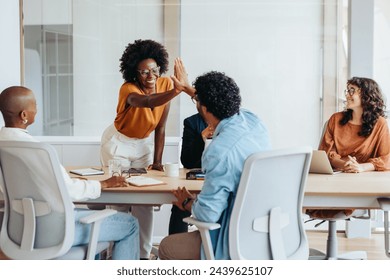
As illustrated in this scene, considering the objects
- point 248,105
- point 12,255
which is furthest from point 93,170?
point 248,105

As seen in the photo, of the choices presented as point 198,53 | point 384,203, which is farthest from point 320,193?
point 198,53

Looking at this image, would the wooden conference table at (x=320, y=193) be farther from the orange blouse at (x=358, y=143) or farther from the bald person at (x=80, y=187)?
the orange blouse at (x=358, y=143)

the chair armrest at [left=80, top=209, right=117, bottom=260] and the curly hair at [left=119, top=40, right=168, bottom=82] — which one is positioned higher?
the curly hair at [left=119, top=40, right=168, bottom=82]

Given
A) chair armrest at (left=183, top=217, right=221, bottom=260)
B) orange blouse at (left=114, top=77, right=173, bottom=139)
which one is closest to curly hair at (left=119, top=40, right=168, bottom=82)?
orange blouse at (left=114, top=77, right=173, bottom=139)

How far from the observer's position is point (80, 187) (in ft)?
7.76

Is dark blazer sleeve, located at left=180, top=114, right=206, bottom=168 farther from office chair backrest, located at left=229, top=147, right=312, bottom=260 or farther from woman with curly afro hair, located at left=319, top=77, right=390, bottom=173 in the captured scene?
office chair backrest, located at left=229, top=147, right=312, bottom=260

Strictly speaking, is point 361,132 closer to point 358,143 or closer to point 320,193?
point 358,143

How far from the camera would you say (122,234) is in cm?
254

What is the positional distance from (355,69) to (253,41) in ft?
2.83

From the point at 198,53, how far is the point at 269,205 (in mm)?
2615

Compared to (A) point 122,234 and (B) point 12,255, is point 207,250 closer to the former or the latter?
(A) point 122,234

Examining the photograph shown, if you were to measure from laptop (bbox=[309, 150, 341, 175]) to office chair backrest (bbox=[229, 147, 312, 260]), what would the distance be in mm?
771

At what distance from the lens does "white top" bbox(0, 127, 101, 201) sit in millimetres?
2330

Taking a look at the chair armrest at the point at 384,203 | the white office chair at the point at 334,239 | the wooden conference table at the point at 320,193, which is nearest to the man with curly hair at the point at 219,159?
the wooden conference table at the point at 320,193
